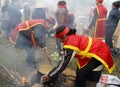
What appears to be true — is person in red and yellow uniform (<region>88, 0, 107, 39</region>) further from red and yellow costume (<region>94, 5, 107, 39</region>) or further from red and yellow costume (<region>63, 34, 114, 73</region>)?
red and yellow costume (<region>63, 34, 114, 73</region>)

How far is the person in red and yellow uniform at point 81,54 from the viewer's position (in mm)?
5102

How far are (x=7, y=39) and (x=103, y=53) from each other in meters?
7.53

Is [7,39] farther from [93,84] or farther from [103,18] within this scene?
[93,84]

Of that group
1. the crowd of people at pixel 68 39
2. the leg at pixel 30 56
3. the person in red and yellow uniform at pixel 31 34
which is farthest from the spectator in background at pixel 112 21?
the leg at pixel 30 56

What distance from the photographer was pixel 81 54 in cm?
530

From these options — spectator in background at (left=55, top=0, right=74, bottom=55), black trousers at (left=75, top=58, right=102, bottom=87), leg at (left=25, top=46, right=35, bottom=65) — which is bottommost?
leg at (left=25, top=46, right=35, bottom=65)

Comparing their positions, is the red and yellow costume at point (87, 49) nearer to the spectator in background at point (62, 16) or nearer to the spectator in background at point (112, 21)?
the spectator in background at point (62, 16)

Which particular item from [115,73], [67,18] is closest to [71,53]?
[115,73]

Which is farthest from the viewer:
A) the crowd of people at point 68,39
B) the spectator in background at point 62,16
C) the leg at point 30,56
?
the spectator in background at point 62,16

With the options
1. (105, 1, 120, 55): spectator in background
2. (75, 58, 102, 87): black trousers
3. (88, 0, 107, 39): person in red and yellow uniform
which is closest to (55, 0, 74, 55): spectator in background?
(88, 0, 107, 39): person in red and yellow uniform

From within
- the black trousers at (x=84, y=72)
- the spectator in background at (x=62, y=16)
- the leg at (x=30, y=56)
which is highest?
the spectator in background at (x=62, y=16)

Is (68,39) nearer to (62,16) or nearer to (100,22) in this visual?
(62,16)

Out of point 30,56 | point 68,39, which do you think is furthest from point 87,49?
point 30,56

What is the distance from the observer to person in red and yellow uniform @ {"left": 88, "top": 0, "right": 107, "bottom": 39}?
959 centimetres
